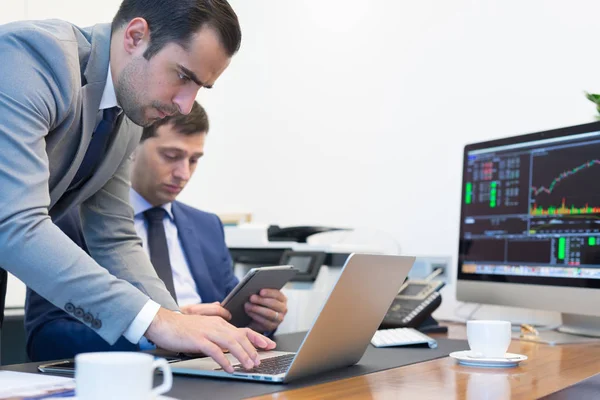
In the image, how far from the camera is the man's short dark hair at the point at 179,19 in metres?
1.36

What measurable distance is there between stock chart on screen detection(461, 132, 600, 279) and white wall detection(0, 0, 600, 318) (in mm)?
447

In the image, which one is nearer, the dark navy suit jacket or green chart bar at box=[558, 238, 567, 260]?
the dark navy suit jacket

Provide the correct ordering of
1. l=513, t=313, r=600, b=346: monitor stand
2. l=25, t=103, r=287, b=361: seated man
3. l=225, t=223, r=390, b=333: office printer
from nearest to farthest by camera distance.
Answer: l=513, t=313, r=600, b=346: monitor stand → l=25, t=103, r=287, b=361: seated man → l=225, t=223, r=390, b=333: office printer

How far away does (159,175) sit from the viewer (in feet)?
6.79

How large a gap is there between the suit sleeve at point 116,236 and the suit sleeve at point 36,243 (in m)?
0.45

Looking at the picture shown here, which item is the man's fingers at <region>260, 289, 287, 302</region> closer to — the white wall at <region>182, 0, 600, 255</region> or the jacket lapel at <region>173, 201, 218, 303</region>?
the jacket lapel at <region>173, 201, 218, 303</region>

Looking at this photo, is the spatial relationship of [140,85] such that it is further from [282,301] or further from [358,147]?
[358,147]

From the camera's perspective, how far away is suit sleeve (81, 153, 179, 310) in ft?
5.21

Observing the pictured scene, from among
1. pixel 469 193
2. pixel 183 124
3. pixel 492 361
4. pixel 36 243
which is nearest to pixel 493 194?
pixel 469 193

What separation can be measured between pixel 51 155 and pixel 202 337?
1.78 ft

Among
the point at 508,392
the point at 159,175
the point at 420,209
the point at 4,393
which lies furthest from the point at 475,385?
the point at 420,209

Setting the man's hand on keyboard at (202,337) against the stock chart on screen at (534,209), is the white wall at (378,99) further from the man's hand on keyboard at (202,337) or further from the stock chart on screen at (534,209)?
the man's hand on keyboard at (202,337)

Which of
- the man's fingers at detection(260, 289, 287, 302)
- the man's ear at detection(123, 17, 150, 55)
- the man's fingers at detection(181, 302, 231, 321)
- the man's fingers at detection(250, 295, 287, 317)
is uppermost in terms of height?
the man's ear at detection(123, 17, 150, 55)

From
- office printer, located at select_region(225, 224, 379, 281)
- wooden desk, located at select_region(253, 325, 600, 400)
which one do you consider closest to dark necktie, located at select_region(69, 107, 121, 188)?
wooden desk, located at select_region(253, 325, 600, 400)
